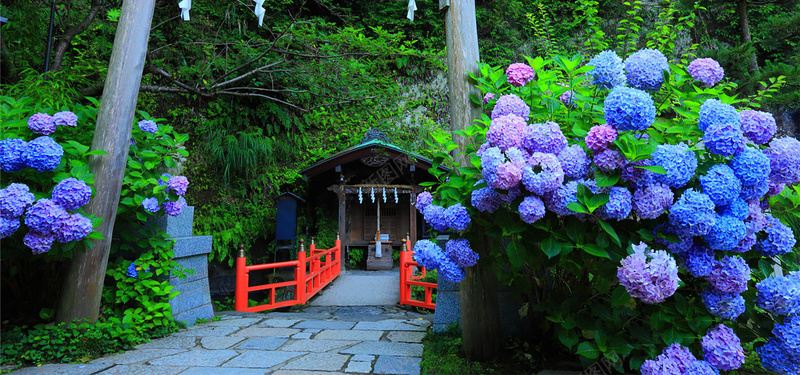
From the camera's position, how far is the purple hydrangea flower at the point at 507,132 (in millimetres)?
2109

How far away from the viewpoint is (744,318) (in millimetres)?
2244

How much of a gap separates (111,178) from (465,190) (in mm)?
3040

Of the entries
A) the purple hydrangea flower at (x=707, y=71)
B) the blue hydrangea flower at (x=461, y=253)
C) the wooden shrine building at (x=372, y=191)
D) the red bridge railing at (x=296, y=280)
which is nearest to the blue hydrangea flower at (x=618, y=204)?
the blue hydrangea flower at (x=461, y=253)

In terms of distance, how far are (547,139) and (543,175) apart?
25cm

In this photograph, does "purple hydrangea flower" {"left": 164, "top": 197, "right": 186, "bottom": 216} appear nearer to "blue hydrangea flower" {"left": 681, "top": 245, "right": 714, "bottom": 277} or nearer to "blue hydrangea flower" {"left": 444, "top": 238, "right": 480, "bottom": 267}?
"blue hydrangea flower" {"left": 444, "top": 238, "right": 480, "bottom": 267}

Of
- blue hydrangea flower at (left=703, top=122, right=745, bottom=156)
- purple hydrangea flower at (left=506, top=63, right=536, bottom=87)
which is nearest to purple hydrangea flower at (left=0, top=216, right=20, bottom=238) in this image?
purple hydrangea flower at (left=506, top=63, right=536, bottom=87)

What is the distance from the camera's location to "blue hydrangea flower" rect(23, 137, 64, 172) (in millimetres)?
2783

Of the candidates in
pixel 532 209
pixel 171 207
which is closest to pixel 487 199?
pixel 532 209

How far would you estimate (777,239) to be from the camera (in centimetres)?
209

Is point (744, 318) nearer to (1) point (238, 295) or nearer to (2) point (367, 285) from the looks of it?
(1) point (238, 295)

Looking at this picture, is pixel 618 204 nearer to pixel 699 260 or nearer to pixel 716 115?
pixel 699 260

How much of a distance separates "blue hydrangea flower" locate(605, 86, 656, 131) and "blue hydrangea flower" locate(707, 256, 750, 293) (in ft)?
2.62

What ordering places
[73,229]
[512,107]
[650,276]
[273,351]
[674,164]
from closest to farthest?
[650,276] < [674,164] < [512,107] < [73,229] < [273,351]

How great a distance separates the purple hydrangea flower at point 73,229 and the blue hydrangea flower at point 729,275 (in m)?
3.88
